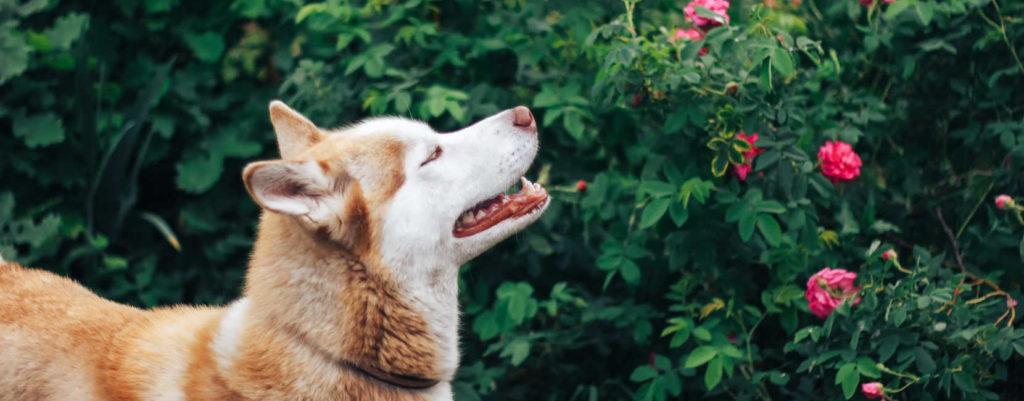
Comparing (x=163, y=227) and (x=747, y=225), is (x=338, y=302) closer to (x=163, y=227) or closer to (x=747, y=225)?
(x=747, y=225)

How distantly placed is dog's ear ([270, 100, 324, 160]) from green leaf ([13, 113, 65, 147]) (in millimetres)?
2018

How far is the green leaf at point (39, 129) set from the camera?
173 inches

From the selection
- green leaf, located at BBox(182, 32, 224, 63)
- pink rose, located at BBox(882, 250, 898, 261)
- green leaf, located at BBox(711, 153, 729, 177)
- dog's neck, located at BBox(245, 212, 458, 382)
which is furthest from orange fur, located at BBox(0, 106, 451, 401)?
green leaf, located at BBox(182, 32, 224, 63)

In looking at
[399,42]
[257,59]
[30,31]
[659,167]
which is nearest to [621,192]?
[659,167]

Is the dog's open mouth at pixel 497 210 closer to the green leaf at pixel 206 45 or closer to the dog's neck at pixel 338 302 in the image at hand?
the dog's neck at pixel 338 302

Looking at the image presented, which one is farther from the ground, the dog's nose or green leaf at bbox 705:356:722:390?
the dog's nose

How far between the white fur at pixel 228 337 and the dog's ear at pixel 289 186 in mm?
379

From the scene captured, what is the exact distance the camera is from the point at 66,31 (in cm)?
451

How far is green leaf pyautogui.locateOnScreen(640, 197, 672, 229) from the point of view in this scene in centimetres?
315

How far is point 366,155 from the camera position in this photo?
8.61ft

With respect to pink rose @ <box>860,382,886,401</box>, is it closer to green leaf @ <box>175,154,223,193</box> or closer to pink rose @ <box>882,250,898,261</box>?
pink rose @ <box>882,250,898,261</box>

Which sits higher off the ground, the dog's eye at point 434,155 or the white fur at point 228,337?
the dog's eye at point 434,155

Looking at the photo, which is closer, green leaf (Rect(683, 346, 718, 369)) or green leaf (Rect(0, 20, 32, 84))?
green leaf (Rect(683, 346, 718, 369))

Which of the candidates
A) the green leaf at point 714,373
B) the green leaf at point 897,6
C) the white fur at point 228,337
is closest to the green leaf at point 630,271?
the green leaf at point 714,373
